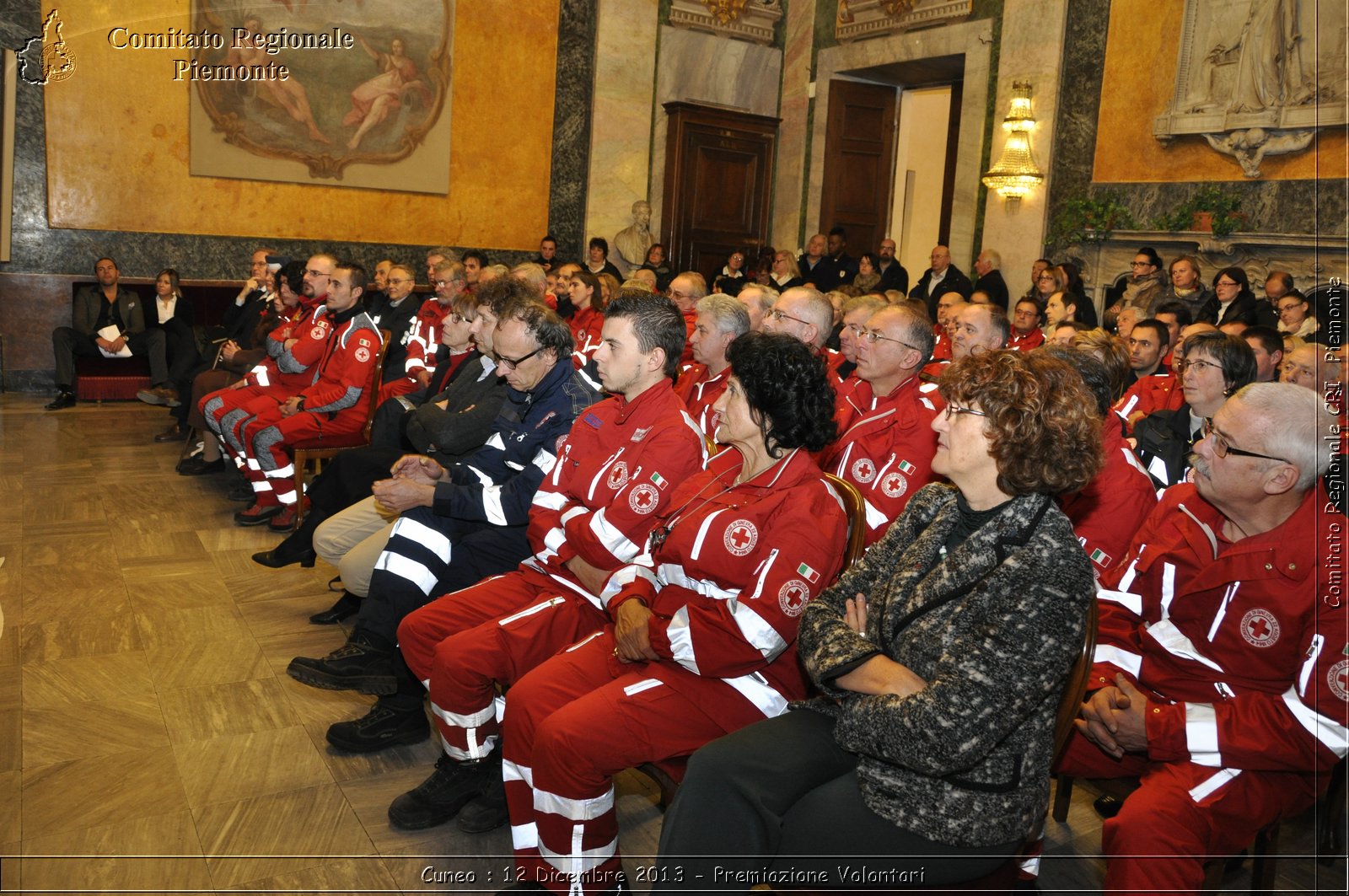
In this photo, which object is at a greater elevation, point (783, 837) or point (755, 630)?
point (755, 630)

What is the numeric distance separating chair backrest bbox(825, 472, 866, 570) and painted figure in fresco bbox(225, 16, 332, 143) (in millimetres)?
10071

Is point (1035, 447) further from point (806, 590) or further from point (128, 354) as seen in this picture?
point (128, 354)

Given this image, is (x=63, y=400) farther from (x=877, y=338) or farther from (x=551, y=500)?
(x=877, y=338)

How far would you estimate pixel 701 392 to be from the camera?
14.6 ft

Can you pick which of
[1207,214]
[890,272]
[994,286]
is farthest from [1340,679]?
[890,272]

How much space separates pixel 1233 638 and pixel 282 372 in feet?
16.8

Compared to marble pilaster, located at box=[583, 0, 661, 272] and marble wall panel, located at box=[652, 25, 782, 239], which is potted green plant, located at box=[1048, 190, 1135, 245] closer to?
marble wall panel, located at box=[652, 25, 782, 239]

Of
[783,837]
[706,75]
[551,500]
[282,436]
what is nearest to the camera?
[783,837]

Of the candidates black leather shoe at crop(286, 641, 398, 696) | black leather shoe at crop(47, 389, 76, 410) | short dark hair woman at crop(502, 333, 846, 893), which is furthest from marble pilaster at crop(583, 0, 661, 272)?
short dark hair woman at crop(502, 333, 846, 893)

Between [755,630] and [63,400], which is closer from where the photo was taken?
[755,630]

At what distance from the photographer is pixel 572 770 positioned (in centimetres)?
219

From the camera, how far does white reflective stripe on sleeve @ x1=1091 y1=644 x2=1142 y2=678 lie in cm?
248

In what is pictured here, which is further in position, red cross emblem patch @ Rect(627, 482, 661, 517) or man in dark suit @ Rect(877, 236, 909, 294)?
man in dark suit @ Rect(877, 236, 909, 294)

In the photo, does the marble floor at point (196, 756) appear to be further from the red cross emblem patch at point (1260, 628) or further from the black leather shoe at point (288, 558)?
the red cross emblem patch at point (1260, 628)
